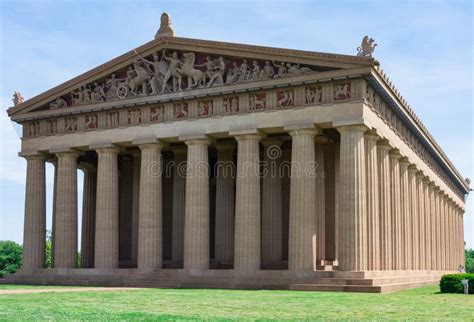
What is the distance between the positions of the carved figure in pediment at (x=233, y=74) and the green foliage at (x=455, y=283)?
68.1 ft

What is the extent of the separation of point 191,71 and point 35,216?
769 inches

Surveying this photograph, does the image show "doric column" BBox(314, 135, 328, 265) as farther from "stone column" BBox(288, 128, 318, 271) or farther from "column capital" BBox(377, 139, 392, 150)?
"stone column" BBox(288, 128, 318, 271)

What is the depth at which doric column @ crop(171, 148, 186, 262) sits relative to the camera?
6000 cm

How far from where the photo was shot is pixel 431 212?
2869 inches

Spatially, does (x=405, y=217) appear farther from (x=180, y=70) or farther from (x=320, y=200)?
(x=180, y=70)

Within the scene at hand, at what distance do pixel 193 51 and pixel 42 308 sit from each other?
30.5m

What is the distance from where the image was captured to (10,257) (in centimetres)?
11212

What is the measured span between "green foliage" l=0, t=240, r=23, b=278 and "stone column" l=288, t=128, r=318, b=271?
73.3m

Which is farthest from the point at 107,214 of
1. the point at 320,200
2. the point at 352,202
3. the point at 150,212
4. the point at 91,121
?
the point at 352,202

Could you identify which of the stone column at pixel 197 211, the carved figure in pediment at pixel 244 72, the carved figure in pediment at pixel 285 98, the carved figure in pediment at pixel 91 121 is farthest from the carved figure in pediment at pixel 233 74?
the carved figure in pediment at pixel 91 121

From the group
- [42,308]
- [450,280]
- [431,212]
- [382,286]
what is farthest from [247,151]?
[431,212]

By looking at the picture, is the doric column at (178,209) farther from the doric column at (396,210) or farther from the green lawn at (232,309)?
the green lawn at (232,309)

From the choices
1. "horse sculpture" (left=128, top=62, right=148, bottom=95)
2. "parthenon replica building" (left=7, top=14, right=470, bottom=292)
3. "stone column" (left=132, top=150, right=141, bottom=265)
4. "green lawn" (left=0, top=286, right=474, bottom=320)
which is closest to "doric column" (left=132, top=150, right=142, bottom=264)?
"stone column" (left=132, top=150, right=141, bottom=265)

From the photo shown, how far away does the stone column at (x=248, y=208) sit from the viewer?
4925 centimetres
